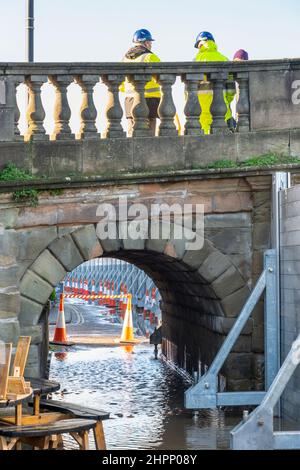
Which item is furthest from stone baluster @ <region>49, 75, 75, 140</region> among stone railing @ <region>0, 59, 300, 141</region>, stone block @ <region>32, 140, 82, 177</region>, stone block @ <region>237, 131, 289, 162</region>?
stone block @ <region>237, 131, 289, 162</region>

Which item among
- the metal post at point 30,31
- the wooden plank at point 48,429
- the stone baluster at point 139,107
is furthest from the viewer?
the metal post at point 30,31

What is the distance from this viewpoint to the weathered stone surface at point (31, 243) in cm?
1363

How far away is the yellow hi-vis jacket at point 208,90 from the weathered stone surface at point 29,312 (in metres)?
3.26

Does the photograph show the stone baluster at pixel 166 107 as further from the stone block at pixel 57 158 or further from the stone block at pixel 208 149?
the stone block at pixel 57 158

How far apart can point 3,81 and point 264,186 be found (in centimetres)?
326

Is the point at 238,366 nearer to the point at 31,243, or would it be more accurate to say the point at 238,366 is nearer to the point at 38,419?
the point at 31,243

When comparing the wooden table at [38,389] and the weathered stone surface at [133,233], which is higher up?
the weathered stone surface at [133,233]

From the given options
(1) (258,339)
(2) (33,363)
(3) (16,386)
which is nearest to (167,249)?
(1) (258,339)

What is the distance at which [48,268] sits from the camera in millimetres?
13797

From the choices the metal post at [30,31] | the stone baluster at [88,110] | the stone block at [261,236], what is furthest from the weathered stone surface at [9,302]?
the metal post at [30,31]

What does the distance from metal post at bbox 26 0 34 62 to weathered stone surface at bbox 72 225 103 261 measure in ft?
16.7

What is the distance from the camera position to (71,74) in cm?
1392

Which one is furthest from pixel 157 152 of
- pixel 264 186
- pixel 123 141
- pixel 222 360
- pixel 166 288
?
pixel 166 288

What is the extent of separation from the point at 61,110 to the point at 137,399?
4.13 meters
